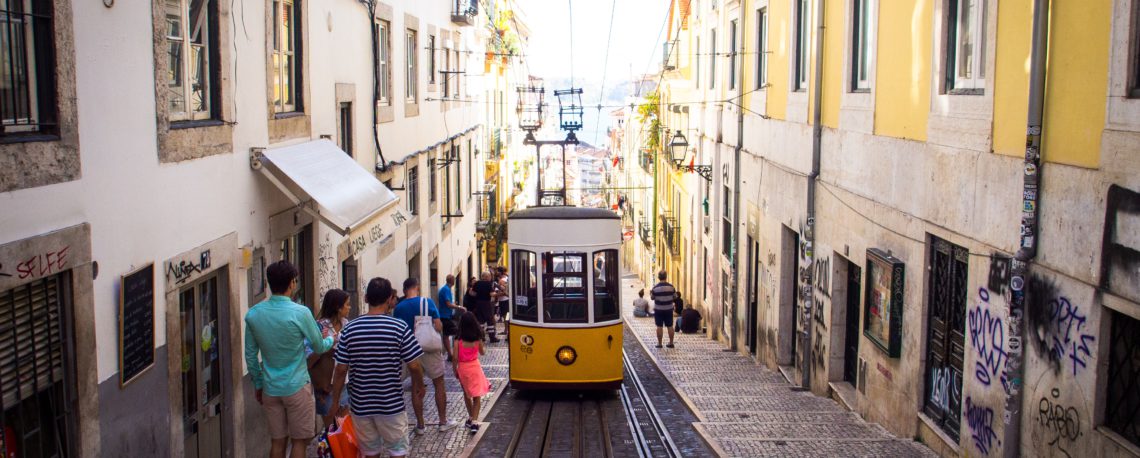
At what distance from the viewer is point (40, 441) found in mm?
5762

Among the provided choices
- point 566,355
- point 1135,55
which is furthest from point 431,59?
point 1135,55

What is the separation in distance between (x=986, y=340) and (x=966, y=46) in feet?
9.06

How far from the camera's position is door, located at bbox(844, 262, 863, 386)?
1300 centimetres

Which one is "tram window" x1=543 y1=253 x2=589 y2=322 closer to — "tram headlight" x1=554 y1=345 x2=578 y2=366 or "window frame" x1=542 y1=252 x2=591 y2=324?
"window frame" x1=542 y1=252 x2=591 y2=324

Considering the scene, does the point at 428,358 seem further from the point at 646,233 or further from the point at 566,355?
the point at 646,233

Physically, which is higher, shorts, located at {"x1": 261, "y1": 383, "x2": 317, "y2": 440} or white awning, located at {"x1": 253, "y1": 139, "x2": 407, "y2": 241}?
white awning, located at {"x1": 253, "y1": 139, "x2": 407, "y2": 241}

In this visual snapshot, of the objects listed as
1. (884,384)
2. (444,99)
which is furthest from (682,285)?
(884,384)

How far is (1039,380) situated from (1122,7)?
2.71m

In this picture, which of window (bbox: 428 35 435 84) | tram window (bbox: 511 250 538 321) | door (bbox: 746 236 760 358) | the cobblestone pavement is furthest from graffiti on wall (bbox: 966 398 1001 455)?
window (bbox: 428 35 435 84)

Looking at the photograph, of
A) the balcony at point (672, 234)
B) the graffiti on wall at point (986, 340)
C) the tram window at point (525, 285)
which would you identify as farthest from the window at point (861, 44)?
the balcony at point (672, 234)

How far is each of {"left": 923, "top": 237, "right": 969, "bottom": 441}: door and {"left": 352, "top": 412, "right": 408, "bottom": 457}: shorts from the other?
5.09 metres

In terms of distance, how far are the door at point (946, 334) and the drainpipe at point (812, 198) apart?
4.18m

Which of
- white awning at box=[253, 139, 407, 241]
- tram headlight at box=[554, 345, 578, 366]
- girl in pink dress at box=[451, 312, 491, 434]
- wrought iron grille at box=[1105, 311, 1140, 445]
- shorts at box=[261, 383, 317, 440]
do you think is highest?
white awning at box=[253, 139, 407, 241]

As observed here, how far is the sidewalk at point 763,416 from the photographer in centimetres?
963
